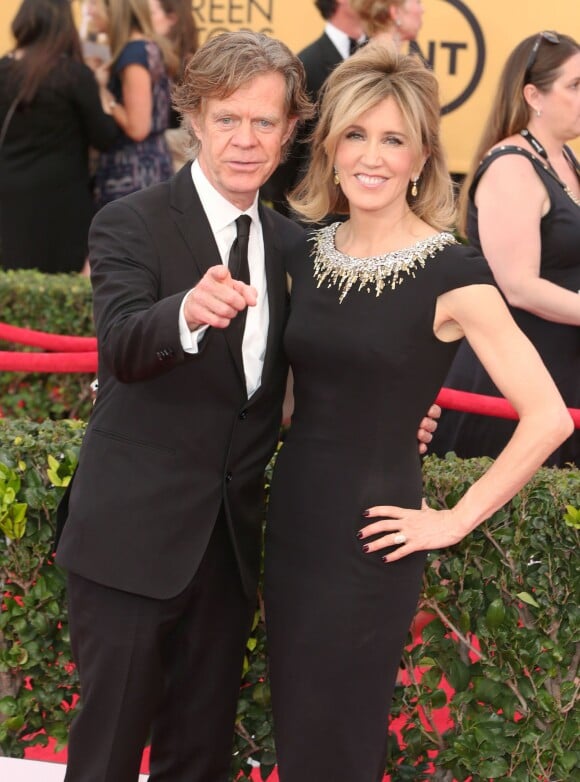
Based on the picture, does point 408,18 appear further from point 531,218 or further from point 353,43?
point 531,218

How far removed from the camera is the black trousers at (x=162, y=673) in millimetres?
2770

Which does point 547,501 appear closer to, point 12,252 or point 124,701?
point 124,701

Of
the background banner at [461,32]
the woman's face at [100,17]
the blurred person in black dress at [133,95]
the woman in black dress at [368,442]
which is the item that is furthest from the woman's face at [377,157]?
the background banner at [461,32]

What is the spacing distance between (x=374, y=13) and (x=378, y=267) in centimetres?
306

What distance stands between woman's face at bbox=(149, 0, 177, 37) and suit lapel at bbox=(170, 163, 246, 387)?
558 centimetres

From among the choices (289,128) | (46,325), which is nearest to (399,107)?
(289,128)

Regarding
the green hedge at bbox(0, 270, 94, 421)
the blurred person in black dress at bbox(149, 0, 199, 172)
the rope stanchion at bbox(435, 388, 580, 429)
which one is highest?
the rope stanchion at bbox(435, 388, 580, 429)

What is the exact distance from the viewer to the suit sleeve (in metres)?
2.47

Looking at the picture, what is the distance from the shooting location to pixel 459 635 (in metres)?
3.30

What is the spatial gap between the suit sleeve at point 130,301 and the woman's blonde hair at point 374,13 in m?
3.07

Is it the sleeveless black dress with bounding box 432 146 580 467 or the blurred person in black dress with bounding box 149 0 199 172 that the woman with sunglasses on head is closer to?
the sleeveless black dress with bounding box 432 146 580 467

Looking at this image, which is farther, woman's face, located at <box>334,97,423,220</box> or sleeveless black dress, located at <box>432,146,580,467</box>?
sleeveless black dress, located at <box>432,146,580,467</box>

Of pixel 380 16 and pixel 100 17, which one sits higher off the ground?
pixel 380 16

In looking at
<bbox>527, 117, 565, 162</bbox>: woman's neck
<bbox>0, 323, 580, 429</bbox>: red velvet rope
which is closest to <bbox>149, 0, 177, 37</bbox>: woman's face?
<bbox>527, 117, 565, 162</bbox>: woman's neck
